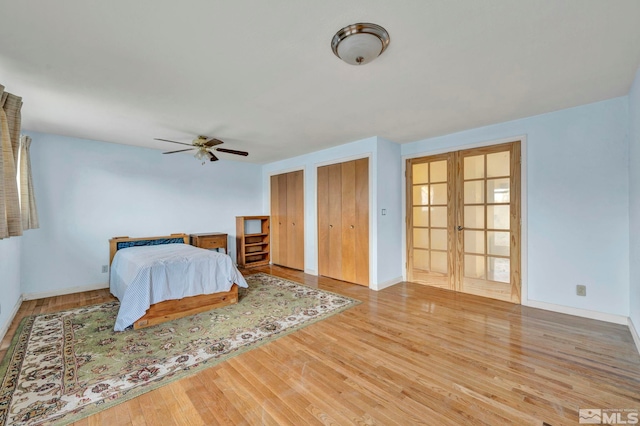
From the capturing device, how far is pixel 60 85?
232cm

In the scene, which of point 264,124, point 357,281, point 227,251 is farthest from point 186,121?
point 357,281

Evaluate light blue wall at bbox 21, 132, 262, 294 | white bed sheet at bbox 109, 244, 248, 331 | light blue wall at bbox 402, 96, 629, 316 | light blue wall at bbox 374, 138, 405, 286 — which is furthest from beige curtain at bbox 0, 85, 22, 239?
light blue wall at bbox 402, 96, 629, 316

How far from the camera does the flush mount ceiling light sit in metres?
1.63

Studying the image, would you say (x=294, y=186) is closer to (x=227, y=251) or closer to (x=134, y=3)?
(x=227, y=251)

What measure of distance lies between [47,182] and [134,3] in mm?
3775

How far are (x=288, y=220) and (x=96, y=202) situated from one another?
3.19m

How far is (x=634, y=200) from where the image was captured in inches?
96.4

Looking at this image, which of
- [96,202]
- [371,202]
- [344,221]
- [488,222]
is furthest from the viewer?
[344,221]

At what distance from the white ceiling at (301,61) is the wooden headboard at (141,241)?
1749 millimetres

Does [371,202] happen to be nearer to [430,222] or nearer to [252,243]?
Answer: [430,222]

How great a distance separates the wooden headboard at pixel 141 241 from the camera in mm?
4059

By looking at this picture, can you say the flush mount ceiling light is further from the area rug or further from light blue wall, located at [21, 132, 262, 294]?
light blue wall, located at [21, 132, 262, 294]

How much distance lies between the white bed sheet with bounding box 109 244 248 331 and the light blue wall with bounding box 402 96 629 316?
3717 mm

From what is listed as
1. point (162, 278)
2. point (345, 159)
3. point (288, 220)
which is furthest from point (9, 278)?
point (345, 159)
